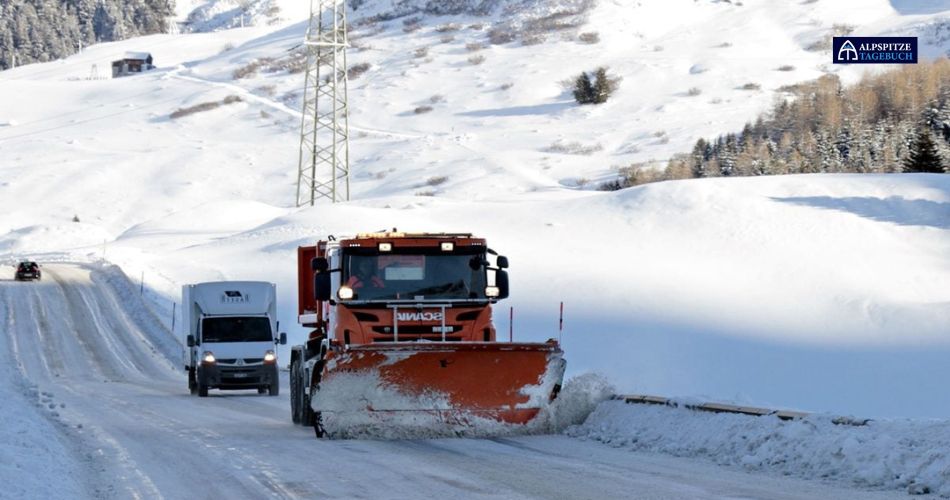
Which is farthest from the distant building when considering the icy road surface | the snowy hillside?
the icy road surface

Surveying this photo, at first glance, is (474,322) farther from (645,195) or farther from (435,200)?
(435,200)

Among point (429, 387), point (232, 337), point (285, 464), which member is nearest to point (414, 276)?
point (429, 387)

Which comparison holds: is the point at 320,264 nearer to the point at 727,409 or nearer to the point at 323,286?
the point at 323,286

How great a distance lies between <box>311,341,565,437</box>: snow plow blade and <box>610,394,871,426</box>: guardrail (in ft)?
4.56

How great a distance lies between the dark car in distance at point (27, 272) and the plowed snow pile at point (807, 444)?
54231 mm

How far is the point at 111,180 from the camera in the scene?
118625 mm

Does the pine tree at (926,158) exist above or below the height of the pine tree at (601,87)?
below

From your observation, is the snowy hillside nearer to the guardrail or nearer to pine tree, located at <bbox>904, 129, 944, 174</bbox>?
the guardrail

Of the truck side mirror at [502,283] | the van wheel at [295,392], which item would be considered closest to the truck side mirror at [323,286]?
the truck side mirror at [502,283]

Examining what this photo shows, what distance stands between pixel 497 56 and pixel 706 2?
1222 inches

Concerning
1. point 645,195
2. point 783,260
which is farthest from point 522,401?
point 645,195

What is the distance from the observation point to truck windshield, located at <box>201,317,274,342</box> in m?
32.5

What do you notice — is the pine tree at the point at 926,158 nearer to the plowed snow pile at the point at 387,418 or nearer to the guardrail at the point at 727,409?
the guardrail at the point at 727,409

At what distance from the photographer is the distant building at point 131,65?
177 meters
